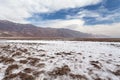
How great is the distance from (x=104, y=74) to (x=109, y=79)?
86 centimetres

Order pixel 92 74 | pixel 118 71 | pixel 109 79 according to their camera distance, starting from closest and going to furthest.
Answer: pixel 109 79 < pixel 92 74 < pixel 118 71

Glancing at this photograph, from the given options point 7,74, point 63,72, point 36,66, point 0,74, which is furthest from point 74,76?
point 0,74

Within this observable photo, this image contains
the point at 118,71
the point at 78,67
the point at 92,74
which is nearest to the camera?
the point at 92,74

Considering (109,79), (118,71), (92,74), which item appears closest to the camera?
(109,79)

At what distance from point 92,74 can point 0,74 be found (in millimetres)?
7878

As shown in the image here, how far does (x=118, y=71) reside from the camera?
10.5 meters

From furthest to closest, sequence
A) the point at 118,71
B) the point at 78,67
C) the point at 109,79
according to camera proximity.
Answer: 1. the point at 78,67
2. the point at 118,71
3. the point at 109,79

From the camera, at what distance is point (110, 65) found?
12008 mm

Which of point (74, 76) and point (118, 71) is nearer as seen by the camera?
point (74, 76)

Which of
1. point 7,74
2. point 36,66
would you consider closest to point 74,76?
point 36,66

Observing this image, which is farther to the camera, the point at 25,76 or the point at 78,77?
the point at 25,76

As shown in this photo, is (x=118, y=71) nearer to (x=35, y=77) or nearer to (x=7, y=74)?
(x=35, y=77)

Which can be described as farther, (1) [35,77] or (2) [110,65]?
(2) [110,65]

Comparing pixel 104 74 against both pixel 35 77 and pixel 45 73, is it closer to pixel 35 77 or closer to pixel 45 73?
pixel 45 73
